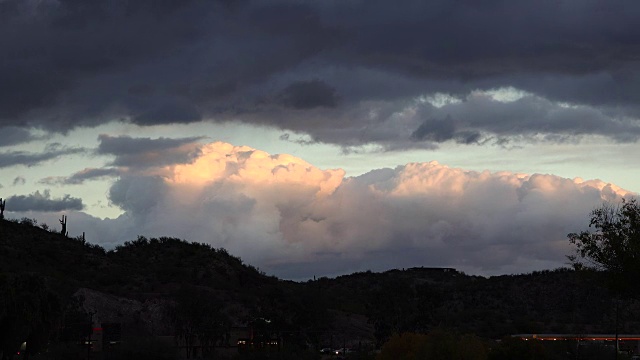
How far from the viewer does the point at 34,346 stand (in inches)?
2712

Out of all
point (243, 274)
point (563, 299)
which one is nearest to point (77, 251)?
point (243, 274)

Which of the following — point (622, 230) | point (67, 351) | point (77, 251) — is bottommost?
point (67, 351)

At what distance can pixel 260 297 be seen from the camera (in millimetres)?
142875

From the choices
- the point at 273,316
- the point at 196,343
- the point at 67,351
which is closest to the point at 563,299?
the point at 273,316

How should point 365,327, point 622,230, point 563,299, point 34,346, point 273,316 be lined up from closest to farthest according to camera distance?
point 622,230 → point 34,346 → point 273,316 → point 365,327 → point 563,299

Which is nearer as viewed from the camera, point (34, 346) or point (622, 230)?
point (622, 230)

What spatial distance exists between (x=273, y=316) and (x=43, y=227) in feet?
215

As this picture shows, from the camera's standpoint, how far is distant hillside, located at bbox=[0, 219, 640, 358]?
116500 millimetres

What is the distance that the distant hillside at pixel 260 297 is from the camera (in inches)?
4587

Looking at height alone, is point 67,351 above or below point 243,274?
below

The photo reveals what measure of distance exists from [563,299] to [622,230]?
116 m

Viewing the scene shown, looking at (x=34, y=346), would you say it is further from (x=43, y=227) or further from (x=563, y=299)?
(x=563, y=299)

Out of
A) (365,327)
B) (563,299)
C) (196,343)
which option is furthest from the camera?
(563,299)

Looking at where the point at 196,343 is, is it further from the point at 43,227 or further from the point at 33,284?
the point at 43,227
